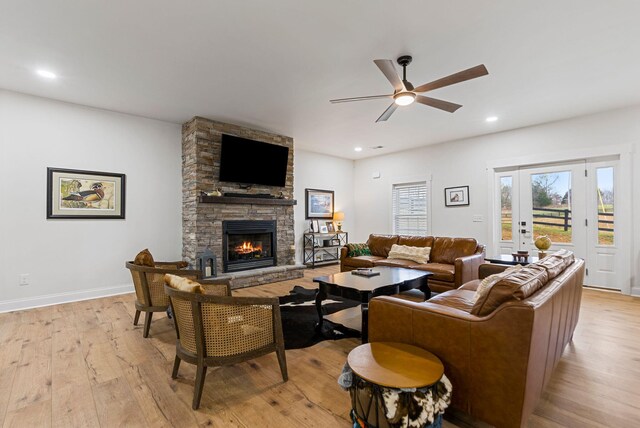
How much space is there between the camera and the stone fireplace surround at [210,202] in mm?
4918

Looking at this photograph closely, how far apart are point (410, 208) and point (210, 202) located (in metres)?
4.54

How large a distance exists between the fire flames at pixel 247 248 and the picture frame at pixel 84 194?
6.08 feet

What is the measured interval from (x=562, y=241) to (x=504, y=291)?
15.4 feet

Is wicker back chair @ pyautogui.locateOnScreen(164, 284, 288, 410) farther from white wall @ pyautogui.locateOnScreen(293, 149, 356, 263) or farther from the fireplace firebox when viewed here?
white wall @ pyautogui.locateOnScreen(293, 149, 356, 263)

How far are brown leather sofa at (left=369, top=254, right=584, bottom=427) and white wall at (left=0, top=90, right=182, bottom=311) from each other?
4323 millimetres

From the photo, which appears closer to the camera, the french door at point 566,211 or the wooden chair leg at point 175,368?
the wooden chair leg at point 175,368

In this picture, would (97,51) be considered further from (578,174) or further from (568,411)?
(578,174)

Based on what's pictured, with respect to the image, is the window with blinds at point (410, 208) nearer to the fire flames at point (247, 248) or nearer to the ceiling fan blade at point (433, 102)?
the fire flames at point (247, 248)

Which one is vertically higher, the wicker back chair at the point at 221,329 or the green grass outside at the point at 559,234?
the green grass outside at the point at 559,234

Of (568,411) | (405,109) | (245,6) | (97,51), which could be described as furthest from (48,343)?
(405,109)

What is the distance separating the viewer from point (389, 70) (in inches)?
102

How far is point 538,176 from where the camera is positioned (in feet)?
17.6

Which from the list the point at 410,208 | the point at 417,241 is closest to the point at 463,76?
the point at 417,241

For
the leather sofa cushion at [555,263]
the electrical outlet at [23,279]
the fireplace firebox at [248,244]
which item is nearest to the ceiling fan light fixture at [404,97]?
the leather sofa cushion at [555,263]
